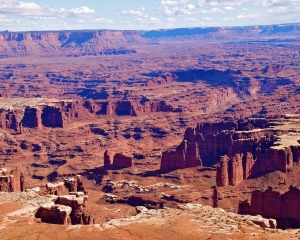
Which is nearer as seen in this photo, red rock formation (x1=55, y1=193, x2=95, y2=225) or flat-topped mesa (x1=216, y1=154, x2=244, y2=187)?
red rock formation (x1=55, y1=193, x2=95, y2=225)

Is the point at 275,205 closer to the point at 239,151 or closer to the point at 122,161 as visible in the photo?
the point at 239,151

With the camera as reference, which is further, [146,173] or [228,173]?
[146,173]

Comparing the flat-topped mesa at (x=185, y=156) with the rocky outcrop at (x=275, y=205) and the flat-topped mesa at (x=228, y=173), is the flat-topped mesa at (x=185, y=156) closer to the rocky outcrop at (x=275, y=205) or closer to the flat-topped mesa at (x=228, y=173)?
the flat-topped mesa at (x=228, y=173)

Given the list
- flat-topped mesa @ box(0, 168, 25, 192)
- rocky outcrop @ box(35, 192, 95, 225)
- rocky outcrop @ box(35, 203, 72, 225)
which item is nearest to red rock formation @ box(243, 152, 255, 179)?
flat-topped mesa @ box(0, 168, 25, 192)

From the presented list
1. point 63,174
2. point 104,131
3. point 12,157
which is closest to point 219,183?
point 63,174

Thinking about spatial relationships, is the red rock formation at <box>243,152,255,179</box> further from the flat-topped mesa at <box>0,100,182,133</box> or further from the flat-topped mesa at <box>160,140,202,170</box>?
the flat-topped mesa at <box>0,100,182,133</box>

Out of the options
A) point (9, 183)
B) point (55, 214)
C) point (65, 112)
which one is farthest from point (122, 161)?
point (55, 214)

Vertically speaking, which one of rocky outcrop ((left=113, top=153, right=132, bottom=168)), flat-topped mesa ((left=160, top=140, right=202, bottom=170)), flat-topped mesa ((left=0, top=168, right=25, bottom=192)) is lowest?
rocky outcrop ((left=113, top=153, right=132, bottom=168))

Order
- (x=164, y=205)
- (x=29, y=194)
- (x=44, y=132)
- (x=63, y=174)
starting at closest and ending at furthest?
(x=29, y=194), (x=164, y=205), (x=63, y=174), (x=44, y=132)

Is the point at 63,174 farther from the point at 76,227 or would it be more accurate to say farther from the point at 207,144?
the point at 76,227
